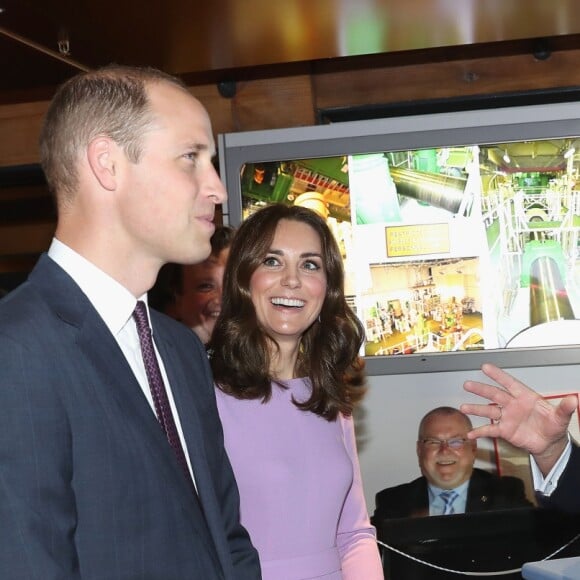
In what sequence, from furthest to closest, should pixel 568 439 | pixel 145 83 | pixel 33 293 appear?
pixel 568 439
pixel 145 83
pixel 33 293

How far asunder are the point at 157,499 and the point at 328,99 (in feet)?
12.4

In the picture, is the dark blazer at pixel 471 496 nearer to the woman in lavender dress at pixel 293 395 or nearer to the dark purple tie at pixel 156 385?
the woman in lavender dress at pixel 293 395

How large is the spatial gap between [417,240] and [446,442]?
755 millimetres

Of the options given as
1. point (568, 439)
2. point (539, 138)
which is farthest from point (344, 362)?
point (539, 138)

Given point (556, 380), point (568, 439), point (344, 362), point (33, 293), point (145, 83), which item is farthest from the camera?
point (556, 380)

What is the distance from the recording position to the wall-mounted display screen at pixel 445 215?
12.0 ft

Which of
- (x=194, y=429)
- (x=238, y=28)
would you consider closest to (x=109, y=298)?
(x=194, y=429)

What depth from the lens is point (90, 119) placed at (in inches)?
58.9

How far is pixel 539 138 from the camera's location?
368cm

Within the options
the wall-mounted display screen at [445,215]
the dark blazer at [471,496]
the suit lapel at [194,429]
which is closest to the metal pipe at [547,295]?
the wall-mounted display screen at [445,215]

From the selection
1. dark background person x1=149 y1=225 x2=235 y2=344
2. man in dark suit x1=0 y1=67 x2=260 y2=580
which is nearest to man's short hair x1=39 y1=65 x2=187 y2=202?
man in dark suit x1=0 y1=67 x2=260 y2=580

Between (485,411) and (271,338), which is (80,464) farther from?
(271,338)

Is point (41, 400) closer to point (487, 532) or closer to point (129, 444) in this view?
point (129, 444)

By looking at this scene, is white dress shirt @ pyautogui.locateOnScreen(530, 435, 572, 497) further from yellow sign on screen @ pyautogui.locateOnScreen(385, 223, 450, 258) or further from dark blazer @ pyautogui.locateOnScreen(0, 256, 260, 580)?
yellow sign on screen @ pyautogui.locateOnScreen(385, 223, 450, 258)
